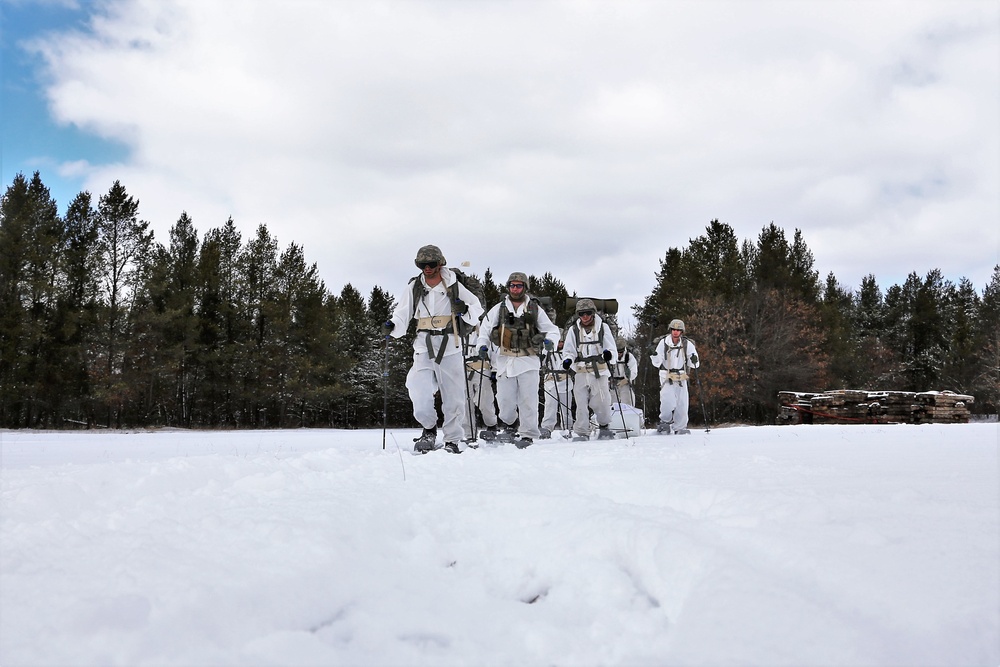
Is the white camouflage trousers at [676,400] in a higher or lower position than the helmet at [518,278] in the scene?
lower

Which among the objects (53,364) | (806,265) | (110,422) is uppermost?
(806,265)

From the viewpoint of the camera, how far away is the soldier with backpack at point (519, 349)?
9719mm

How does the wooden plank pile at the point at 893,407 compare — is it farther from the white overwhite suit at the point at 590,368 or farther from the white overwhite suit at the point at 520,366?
the white overwhite suit at the point at 520,366

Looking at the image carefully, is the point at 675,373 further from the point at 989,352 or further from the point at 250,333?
the point at 989,352

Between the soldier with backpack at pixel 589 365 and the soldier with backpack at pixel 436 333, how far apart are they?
2.88 metres

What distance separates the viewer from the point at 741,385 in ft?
108

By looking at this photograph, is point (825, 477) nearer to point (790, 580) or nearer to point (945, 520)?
point (945, 520)

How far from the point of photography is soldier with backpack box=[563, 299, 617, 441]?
423 inches

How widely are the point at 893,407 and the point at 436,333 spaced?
16604 millimetres

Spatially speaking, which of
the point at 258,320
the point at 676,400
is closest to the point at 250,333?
the point at 258,320

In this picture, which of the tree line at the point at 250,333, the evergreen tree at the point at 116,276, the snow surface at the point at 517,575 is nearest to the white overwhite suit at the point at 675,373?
the snow surface at the point at 517,575

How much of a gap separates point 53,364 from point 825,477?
108ft

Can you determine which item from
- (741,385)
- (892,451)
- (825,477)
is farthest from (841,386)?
(825,477)

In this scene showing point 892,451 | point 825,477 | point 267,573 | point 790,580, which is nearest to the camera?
point 790,580
